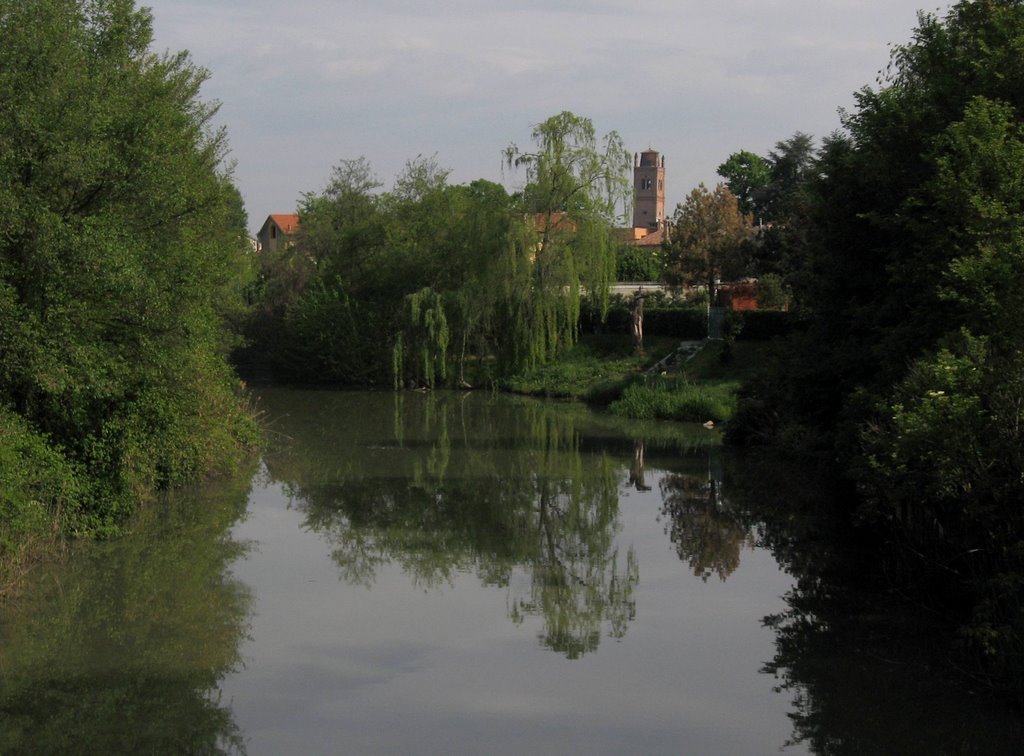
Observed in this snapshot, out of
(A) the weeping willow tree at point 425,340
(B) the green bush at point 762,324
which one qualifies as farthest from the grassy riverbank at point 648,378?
(A) the weeping willow tree at point 425,340

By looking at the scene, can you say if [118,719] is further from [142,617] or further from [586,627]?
[586,627]

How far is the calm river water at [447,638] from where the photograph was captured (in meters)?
9.54

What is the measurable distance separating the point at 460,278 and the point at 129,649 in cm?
3266

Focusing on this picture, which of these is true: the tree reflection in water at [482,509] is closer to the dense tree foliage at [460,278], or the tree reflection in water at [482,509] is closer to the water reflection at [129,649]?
the water reflection at [129,649]

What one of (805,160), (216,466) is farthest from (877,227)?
(805,160)

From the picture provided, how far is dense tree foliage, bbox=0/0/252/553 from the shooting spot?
13758 mm

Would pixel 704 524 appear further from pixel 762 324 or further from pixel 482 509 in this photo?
pixel 762 324

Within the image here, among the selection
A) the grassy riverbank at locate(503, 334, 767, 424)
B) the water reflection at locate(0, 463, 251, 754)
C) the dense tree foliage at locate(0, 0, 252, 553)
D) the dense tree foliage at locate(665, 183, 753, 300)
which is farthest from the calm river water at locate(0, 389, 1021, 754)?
the dense tree foliage at locate(665, 183, 753, 300)

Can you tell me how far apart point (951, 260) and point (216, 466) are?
12.8m

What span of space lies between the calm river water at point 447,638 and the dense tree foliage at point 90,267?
45.3 inches

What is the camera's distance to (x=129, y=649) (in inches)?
452

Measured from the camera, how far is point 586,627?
1292cm

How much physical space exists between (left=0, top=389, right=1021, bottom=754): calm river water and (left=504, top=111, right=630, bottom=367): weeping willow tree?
18636mm

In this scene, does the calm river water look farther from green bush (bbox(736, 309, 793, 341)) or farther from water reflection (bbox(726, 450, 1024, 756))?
green bush (bbox(736, 309, 793, 341))
